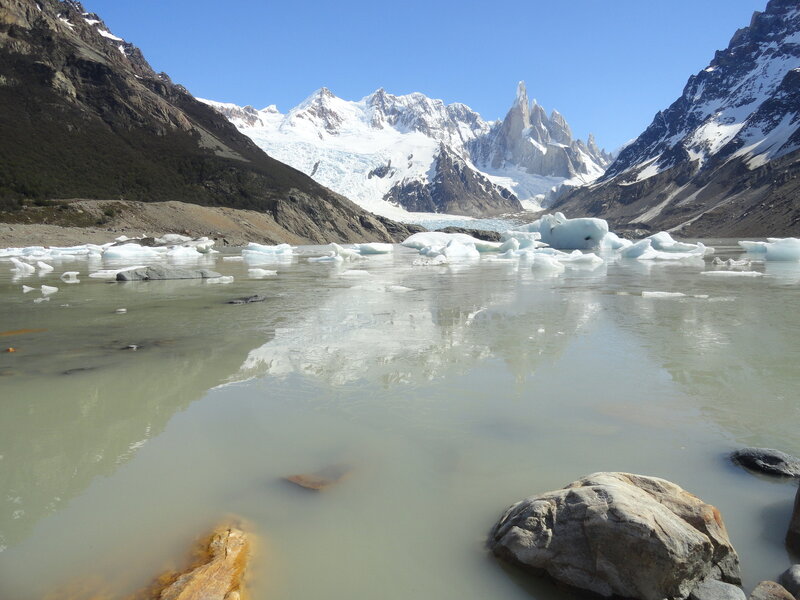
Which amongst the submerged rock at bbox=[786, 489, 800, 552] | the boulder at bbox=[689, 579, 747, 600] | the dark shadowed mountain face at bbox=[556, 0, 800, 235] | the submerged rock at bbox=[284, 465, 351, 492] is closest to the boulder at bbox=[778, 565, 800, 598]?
the boulder at bbox=[689, 579, 747, 600]

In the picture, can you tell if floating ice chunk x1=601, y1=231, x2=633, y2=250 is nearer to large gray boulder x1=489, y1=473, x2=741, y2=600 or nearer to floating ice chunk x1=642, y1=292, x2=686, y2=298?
floating ice chunk x1=642, y1=292, x2=686, y2=298

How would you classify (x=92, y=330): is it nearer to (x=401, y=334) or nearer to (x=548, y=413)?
(x=401, y=334)

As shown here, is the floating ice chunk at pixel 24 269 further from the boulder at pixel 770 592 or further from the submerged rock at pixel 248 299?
the boulder at pixel 770 592

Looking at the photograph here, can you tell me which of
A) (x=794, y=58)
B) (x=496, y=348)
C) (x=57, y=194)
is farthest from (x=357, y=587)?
(x=794, y=58)

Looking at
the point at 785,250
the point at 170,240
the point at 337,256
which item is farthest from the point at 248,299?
the point at 170,240

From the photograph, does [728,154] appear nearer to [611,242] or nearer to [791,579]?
[611,242]

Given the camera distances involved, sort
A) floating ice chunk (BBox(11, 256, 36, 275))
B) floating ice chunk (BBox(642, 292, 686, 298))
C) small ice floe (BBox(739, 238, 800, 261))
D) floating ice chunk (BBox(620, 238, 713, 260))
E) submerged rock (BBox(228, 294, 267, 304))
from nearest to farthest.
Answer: submerged rock (BBox(228, 294, 267, 304)), floating ice chunk (BBox(642, 292, 686, 298)), floating ice chunk (BBox(11, 256, 36, 275)), small ice floe (BBox(739, 238, 800, 261)), floating ice chunk (BBox(620, 238, 713, 260))
